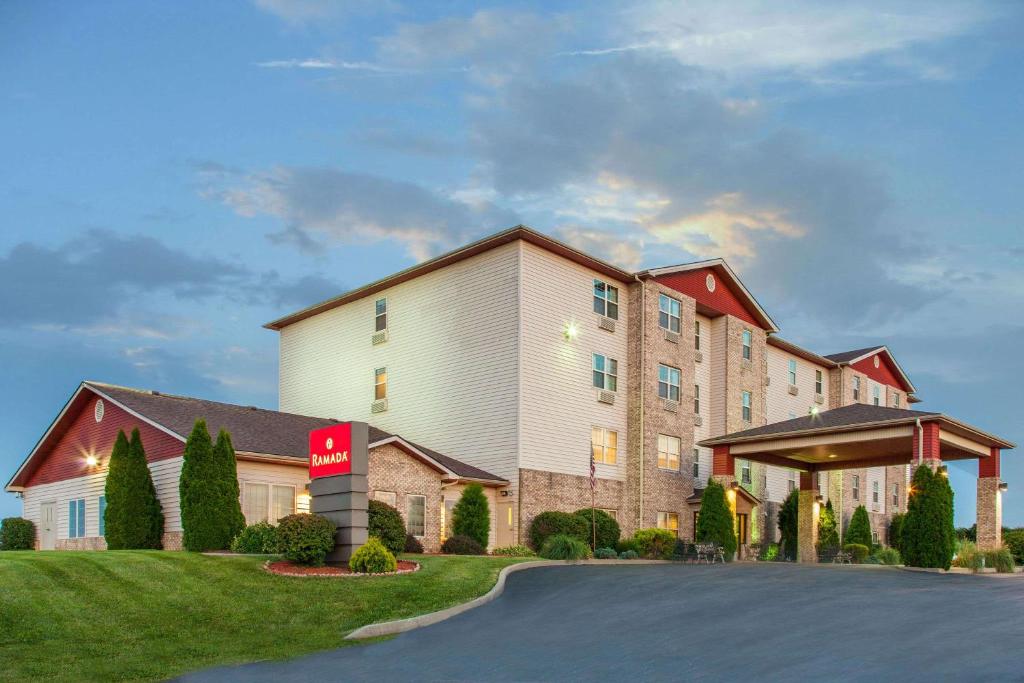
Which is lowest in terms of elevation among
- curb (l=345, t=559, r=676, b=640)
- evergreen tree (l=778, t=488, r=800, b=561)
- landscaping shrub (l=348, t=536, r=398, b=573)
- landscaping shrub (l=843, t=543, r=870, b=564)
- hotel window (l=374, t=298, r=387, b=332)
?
landscaping shrub (l=843, t=543, r=870, b=564)

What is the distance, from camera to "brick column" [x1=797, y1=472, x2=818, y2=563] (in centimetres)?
4022

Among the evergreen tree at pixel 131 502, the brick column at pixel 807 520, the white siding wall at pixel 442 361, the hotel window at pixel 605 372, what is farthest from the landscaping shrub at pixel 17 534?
the brick column at pixel 807 520

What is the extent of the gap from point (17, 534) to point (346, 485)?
2215 cm

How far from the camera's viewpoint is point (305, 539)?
23.7m

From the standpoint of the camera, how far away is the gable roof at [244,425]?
32.0 m

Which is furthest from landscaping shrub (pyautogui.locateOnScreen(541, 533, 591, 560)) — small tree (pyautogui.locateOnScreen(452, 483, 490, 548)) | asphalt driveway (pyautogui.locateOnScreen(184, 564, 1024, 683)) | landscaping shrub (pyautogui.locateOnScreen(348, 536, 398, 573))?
landscaping shrub (pyautogui.locateOnScreen(348, 536, 398, 573))

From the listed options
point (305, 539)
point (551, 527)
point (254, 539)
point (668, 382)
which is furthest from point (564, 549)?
point (668, 382)

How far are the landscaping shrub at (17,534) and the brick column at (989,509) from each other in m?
36.3

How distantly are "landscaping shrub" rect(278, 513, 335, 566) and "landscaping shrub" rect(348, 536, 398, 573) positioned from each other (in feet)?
2.51

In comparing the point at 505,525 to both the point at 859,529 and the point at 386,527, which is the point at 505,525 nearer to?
the point at 386,527

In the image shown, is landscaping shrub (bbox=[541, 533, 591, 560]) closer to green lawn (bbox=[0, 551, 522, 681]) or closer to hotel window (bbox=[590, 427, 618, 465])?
hotel window (bbox=[590, 427, 618, 465])

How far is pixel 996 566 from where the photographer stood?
31594 millimetres

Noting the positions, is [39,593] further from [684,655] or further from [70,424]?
[70,424]

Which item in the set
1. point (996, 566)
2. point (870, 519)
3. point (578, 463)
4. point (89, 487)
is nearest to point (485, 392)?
point (578, 463)
